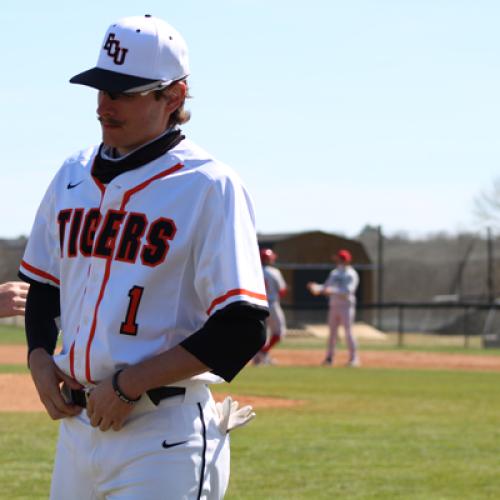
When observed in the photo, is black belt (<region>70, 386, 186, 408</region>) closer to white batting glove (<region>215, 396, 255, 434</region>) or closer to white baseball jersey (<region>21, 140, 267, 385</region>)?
white baseball jersey (<region>21, 140, 267, 385</region>)

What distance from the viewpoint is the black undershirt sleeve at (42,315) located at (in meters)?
4.04

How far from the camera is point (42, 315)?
410 centimetres

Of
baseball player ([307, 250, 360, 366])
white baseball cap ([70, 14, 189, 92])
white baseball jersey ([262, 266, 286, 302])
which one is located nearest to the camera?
white baseball cap ([70, 14, 189, 92])

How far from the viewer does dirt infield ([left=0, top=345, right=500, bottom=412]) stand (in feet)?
48.1

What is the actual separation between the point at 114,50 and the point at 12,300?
1203 mm

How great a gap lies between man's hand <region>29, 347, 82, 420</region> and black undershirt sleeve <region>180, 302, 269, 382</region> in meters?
0.47

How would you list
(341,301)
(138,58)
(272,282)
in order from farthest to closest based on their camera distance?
(341,301) < (272,282) < (138,58)

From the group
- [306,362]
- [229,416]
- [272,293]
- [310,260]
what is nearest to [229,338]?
[229,416]

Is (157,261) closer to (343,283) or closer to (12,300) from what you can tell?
(12,300)

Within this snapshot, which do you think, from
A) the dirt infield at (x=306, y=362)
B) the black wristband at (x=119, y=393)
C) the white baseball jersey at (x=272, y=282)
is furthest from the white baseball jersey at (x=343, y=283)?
the black wristband at (x=119, y=393)

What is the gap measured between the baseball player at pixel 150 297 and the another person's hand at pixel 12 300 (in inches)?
28.6

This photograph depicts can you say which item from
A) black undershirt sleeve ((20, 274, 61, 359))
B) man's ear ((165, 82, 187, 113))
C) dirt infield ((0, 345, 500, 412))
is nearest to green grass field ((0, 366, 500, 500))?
dirt infield ((0, 345, 500, 412))

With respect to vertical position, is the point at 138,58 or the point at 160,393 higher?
the point at 138,58

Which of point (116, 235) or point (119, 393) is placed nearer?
point (119, 393)
